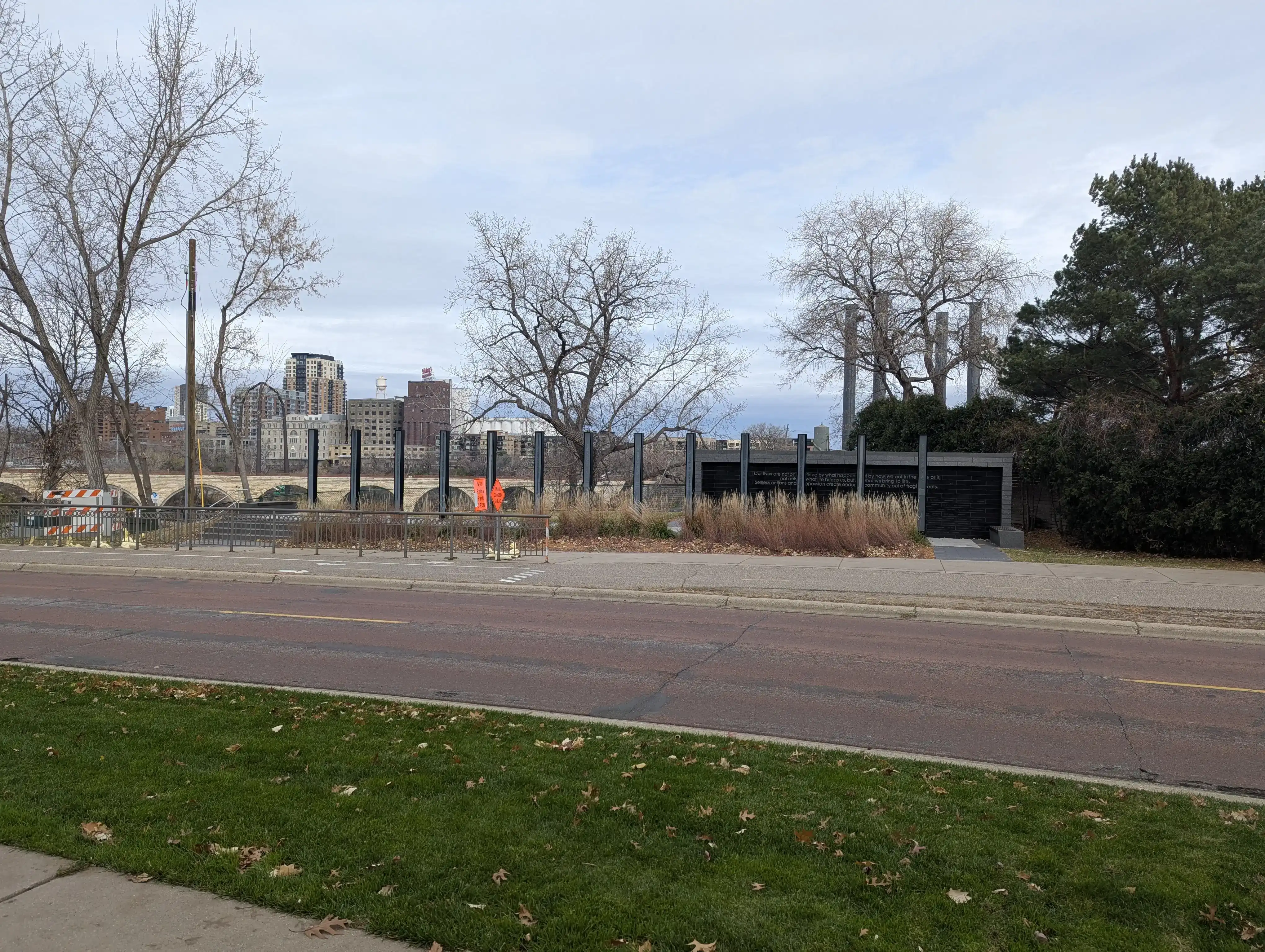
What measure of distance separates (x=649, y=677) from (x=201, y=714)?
405cm

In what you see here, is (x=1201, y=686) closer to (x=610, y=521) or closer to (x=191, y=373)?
(x=610, y=521)

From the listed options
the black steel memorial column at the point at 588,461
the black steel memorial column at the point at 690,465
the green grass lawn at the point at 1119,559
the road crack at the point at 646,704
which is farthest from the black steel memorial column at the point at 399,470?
the road crack at the point at 646,704

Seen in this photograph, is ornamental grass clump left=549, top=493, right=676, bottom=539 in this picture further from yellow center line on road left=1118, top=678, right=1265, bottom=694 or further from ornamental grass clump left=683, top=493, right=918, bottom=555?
yellow center line on road left=1118, top=678, right=1265, bottom=694

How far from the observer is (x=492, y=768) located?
19.0ft

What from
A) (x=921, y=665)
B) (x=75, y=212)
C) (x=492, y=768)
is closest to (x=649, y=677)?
(x=921, y=665)

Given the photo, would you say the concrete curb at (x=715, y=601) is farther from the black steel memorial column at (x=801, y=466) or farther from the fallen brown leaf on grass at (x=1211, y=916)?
the black steel memorial column at (x=801, y=466)

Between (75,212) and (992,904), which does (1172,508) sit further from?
(75,212)

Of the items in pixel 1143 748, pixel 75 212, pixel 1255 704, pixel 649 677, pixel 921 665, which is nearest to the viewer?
pixel 1143 748

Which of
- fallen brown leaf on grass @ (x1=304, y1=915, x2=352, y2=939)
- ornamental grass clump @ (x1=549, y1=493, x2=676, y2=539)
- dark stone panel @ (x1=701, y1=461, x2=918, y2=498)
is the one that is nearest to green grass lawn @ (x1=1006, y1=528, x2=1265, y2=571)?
dark stone panel @ (x1=701, y1=461, x2=918, y2=498)

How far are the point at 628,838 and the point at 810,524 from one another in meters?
17.3

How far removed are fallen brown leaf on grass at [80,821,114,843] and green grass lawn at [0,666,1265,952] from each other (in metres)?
0.04

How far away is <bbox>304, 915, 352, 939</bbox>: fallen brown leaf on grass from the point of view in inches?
150

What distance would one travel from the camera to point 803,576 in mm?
16906

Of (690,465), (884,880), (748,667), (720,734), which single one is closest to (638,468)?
(690,465)
